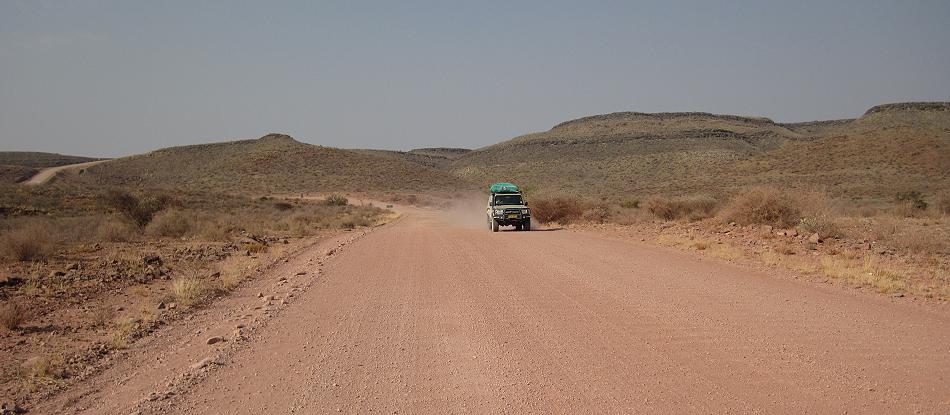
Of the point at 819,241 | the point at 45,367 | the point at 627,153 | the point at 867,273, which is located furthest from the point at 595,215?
the point at 627,153

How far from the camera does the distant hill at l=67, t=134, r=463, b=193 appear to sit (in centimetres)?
9075

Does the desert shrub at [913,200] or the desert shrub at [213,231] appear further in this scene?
the desert shrub at [913,200]

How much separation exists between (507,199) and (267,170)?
76.9 metres

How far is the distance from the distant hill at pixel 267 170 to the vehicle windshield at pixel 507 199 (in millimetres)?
59328

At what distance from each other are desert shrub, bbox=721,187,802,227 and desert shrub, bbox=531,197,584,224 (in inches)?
442

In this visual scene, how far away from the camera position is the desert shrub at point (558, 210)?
3434cm

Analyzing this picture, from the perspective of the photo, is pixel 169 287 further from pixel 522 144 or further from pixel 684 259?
pixel 522 144

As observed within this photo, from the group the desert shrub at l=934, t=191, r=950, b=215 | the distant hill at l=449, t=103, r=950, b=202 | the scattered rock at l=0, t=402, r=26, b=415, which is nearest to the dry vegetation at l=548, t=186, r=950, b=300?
the desert shrub at l=934, t=191, r=950, b=215

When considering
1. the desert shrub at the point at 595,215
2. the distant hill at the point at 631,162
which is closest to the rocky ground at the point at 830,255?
the desert shrub at the point at 595,215

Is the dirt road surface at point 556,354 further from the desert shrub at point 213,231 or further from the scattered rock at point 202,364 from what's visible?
the desert shrub at point 213,231

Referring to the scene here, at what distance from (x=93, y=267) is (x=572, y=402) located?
47.0 feet

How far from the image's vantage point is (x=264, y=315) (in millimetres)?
10055

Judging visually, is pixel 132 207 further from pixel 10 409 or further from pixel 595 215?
pixel 10 409

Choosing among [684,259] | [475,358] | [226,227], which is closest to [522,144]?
[226,227]
